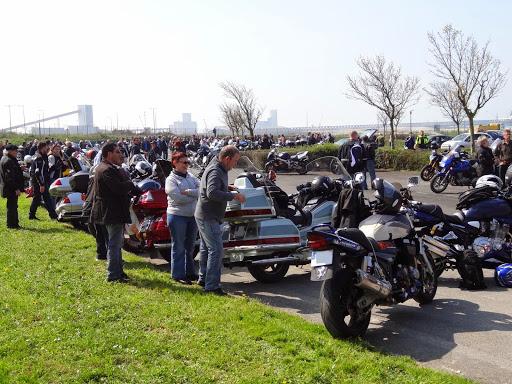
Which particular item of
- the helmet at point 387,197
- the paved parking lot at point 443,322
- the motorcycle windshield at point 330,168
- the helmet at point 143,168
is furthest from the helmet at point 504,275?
the helmet at point 143,168

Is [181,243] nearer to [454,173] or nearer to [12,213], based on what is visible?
[12,213]

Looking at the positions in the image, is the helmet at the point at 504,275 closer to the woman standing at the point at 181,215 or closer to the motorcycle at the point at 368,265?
the motorcycle at the point at 368,265

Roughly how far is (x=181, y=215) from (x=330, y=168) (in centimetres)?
202

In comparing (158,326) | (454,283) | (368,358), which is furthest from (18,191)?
(368,358)

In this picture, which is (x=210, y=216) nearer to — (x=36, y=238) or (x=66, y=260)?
(x=66, y=260)

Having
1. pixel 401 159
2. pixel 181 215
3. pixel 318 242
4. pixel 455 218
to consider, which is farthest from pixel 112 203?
pixel 401 159

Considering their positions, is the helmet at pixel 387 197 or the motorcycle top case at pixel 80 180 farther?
the motorcycle top case at pixel 80 180

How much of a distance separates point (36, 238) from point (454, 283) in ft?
24.0

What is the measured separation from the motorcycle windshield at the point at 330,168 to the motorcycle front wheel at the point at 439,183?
940cm

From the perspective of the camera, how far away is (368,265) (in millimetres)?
5465

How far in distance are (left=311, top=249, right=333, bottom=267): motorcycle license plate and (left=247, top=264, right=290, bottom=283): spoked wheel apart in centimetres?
262

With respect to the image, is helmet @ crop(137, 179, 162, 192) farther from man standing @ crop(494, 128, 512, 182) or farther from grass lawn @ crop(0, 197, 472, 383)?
man standing @ crop(494, 128, 512, 182)

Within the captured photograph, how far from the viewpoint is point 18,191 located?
12398 mm

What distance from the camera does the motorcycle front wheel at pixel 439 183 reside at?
666 inches
